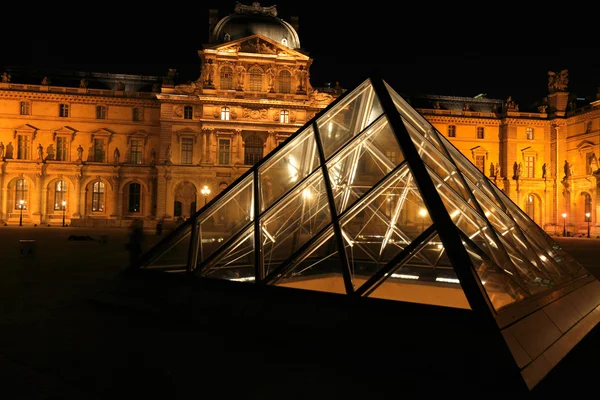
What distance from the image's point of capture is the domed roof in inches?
1879

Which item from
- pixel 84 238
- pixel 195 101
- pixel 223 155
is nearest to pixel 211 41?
pixel 195 101

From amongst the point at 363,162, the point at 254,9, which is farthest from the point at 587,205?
the point at 363,162

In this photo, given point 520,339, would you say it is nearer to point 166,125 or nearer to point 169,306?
point 169,306

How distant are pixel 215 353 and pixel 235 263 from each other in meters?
3.17

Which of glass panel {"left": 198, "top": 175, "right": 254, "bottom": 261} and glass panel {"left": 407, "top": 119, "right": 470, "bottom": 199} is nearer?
glass panel {"left": 407, "top": 119, "right": 470, "bottom": 199}

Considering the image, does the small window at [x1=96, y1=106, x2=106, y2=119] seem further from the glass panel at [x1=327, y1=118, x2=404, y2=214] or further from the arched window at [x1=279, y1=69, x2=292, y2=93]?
the glass panel at [x1=327, y1=118, x2=404, y2=214]

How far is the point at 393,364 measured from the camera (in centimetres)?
548

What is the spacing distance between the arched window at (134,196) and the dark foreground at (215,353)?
1612 inches

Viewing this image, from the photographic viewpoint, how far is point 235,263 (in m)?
9.16

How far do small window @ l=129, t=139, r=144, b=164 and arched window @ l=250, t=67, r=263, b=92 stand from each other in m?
12.4

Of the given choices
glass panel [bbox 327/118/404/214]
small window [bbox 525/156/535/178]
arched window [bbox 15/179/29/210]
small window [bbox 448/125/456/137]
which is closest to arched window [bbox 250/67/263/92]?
small window [bbox 448/125/456/137]

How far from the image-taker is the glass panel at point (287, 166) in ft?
28.6

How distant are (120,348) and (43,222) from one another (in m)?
44.7

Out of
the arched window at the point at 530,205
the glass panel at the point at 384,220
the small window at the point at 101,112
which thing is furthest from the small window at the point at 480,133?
the glass panel at the point at 384,220
